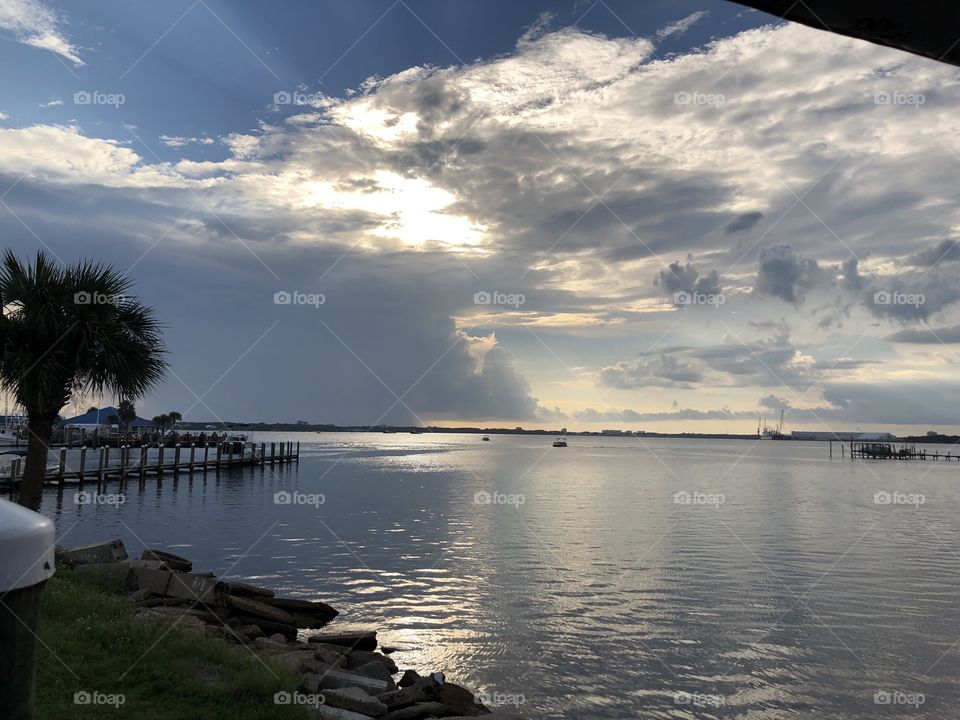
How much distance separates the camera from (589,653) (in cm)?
1764

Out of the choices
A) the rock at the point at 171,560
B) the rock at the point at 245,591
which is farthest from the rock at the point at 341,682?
the rock at the point at 171,560

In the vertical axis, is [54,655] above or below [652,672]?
above

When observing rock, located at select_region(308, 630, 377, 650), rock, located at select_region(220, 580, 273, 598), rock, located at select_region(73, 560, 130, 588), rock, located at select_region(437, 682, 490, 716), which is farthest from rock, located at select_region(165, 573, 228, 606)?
rock, located at select_region(437, 682, 490, 716)

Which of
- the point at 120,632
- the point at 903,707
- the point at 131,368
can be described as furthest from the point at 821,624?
the point at 131,368

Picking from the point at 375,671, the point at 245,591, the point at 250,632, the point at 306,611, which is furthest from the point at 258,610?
the point at 375,671

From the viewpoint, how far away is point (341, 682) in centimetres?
1266

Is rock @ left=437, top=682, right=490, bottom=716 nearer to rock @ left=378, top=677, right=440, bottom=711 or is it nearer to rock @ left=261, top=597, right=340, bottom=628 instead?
rock @ left=378, top=677, right=440, bottom=711

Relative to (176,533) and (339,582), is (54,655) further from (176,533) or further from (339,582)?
(176,533)

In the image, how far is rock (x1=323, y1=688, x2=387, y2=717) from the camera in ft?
37.6

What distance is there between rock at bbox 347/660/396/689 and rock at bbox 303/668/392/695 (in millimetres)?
590

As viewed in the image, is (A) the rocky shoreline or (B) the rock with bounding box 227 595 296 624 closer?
(A) the rocky shoreline

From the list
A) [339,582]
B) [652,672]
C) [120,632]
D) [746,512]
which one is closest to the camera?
[120,632]

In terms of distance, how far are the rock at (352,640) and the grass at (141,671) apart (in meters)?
4.84

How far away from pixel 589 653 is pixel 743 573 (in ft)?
43.9
